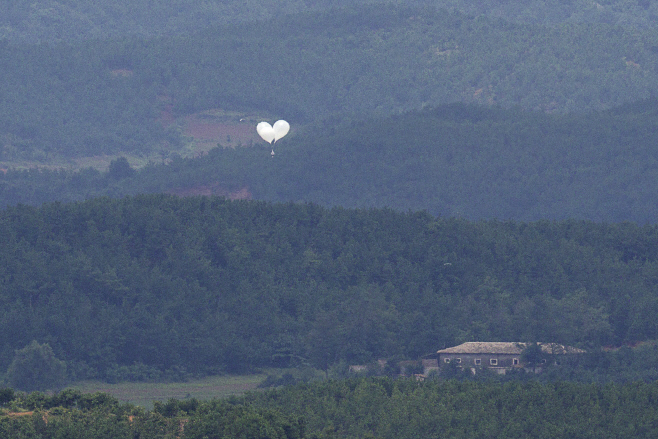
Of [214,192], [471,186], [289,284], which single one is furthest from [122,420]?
[471,186]

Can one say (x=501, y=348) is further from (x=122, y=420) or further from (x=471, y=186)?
(x=471, y=186)

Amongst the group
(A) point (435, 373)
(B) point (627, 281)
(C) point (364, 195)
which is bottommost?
(A) point (435, 373)

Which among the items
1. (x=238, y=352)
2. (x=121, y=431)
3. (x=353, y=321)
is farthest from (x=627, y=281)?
(x=121, y=431)

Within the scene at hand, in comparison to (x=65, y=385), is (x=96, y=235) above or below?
above

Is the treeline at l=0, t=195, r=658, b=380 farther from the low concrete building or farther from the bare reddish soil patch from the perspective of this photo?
the bare reddish soil patch

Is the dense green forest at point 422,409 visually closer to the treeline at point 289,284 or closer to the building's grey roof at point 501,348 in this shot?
the building's grey roof at point 501,348

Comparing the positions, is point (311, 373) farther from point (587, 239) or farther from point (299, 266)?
point (587, 239)
